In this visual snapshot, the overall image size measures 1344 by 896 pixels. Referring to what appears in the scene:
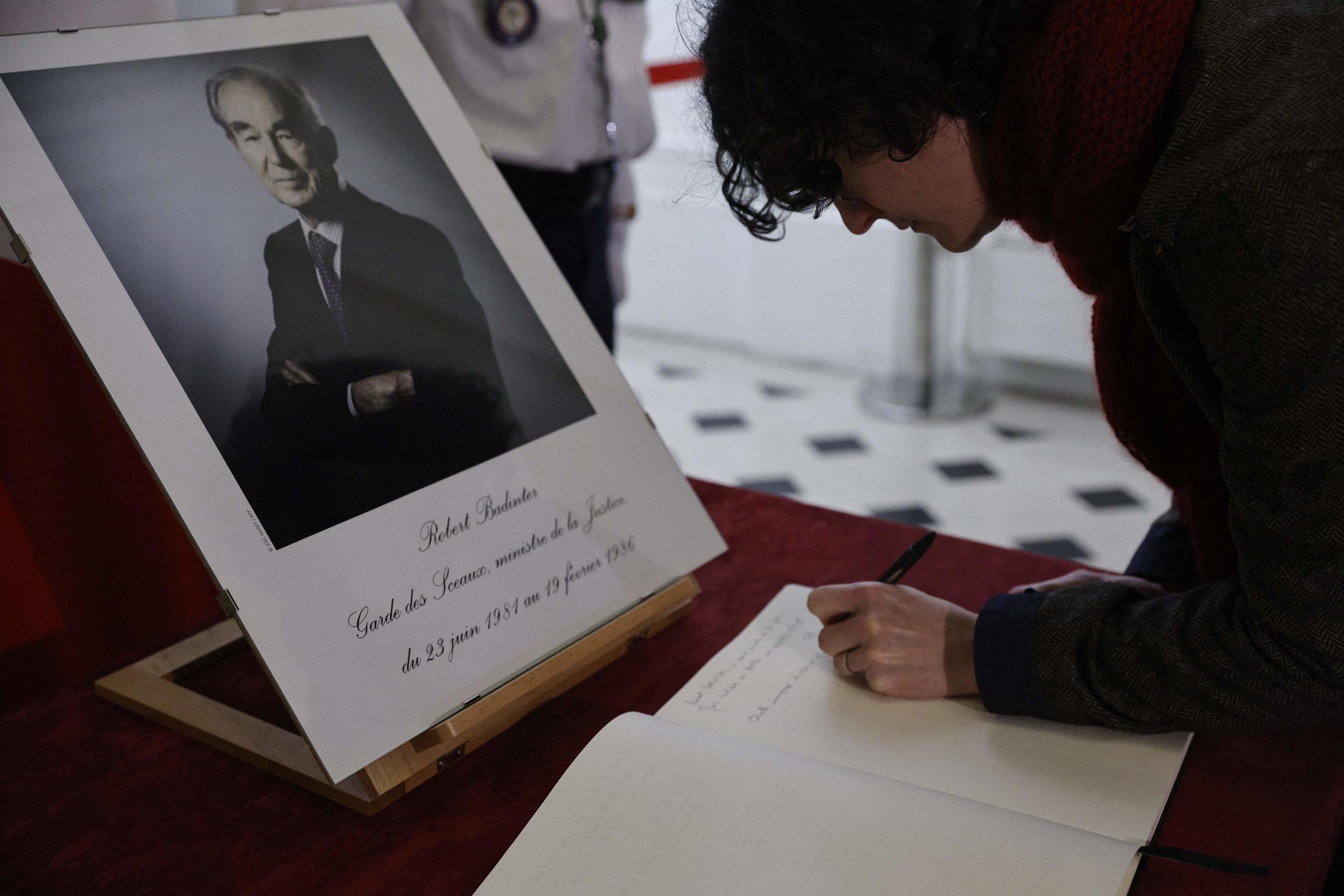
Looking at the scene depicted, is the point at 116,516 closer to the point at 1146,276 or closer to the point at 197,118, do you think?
the point at 197,118

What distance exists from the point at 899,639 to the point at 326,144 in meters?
0.65

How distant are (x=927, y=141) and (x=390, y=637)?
54 centimetres

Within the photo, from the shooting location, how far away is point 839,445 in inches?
142

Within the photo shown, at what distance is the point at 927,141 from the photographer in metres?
0.81

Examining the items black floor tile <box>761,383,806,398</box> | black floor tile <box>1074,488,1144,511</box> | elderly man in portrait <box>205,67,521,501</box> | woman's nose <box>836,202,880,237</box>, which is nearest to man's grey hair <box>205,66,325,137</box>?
elderly man in portrait <box>205,67,521,501</box>

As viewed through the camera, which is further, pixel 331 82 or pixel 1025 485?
pixel 1025 485

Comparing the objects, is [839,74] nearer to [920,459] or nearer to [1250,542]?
[1250,542]

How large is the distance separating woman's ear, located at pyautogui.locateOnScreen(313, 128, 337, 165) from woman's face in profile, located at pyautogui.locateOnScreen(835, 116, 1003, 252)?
0.44 meters

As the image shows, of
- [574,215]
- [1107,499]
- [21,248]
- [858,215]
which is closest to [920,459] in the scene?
[1107,499]

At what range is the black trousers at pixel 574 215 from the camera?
2.10 meters

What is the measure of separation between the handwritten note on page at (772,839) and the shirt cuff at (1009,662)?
5.7 inches

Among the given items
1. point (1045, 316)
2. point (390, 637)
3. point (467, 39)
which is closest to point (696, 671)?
point (390, 637)

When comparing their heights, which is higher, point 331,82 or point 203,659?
point 331,82

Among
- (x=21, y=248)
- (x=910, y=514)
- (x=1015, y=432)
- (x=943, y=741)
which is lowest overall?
(x=1015, y=432)
